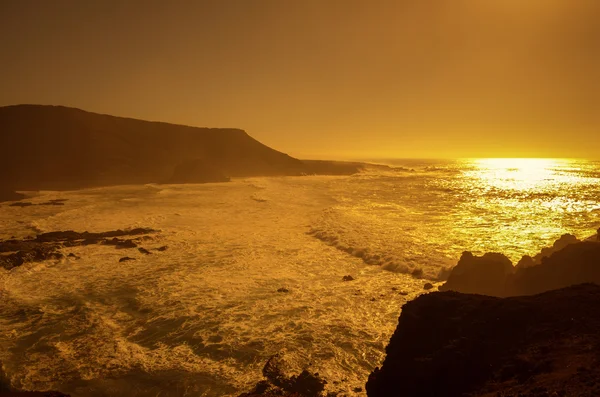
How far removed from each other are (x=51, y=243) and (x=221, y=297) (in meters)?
13.5

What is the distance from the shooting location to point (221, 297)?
1334 cm

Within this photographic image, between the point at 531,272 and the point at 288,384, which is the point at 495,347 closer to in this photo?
the point at 288,384

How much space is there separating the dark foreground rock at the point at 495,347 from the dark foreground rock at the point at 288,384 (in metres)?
2.02

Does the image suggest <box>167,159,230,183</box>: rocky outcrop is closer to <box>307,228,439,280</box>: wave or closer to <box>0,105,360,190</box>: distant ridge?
<box>0,105,360,190</box>: distant ridge

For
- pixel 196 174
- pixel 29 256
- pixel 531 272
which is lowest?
pixel 29 256

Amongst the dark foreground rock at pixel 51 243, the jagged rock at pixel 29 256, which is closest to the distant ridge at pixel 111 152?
the dark foreground rock at pixel 51 243

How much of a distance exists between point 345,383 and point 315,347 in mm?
1652

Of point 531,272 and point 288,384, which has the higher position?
point 531,272

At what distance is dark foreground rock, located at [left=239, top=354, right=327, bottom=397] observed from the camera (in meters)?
7.98

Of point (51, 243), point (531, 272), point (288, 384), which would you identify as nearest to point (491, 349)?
point (288, 384)

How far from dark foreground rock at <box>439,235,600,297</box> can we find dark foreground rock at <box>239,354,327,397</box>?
22.5 feet

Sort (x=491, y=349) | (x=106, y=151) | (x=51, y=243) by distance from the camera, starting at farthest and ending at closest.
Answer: (x=106, y=151) < (x=51, y=243) < (x=491, y=349)

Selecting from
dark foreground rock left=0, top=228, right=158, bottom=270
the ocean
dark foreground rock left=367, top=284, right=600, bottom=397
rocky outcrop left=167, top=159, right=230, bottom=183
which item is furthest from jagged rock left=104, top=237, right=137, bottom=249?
rocky outcrop left=167, top=159, right=230, bottom=183

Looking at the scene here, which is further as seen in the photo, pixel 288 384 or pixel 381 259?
pixel 381 259
